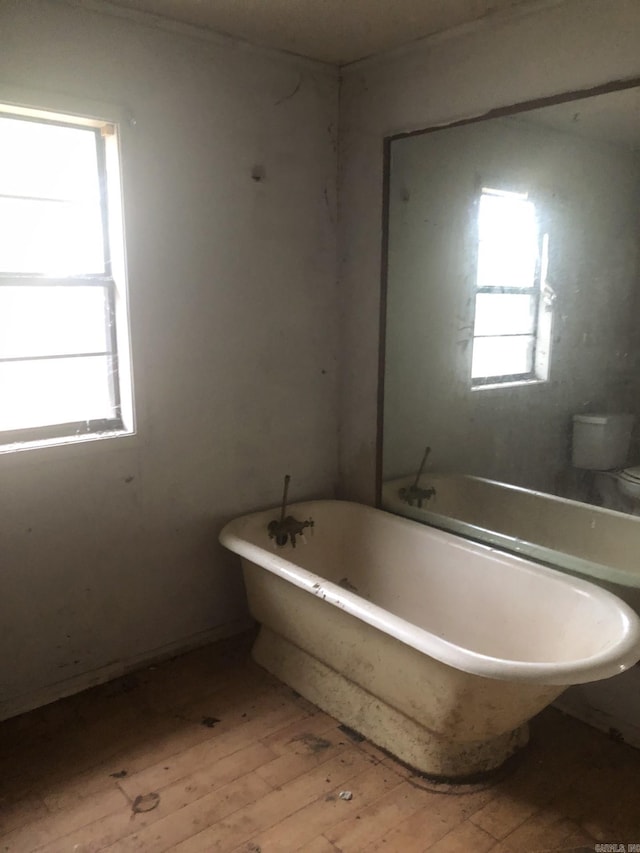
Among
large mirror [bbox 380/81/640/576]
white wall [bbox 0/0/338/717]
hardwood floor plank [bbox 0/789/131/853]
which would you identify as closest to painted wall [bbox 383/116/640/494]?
large mirror [bbox 380/81/640/576]

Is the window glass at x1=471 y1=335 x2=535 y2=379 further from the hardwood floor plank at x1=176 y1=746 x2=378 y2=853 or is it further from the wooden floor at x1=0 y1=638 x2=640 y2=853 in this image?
the hardwood floor plank at x1=176 y1=746 x2=378 y2=853

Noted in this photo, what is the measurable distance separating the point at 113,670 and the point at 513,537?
1605 mm

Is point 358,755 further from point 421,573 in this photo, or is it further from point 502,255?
point 502,255

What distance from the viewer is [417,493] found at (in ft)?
9.57

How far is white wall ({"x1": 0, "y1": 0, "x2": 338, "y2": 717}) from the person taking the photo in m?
2.20

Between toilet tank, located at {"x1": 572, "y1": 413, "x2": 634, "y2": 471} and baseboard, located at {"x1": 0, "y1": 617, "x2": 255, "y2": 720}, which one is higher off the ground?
toilet tank, located at {"x1": 572, "y1": 413, "x2": 634, "y2": 471}

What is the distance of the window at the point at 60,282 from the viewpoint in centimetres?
214

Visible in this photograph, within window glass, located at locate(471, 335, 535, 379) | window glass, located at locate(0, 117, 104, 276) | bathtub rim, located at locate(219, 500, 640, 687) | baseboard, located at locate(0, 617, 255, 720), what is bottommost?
baseboard, located at locate(0, 617, 255, 720)

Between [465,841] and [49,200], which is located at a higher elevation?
[49,200]

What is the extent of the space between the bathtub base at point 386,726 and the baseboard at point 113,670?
334 millimetres

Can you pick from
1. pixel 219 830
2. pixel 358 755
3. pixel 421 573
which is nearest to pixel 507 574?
pixel 421 573

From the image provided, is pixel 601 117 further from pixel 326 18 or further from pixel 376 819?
pixel 376 819

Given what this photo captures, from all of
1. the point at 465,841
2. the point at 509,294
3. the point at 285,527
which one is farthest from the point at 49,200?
the point at 465,841

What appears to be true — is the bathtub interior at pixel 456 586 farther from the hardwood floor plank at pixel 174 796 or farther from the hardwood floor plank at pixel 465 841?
the hardwood floor plank at pixel 174 796
